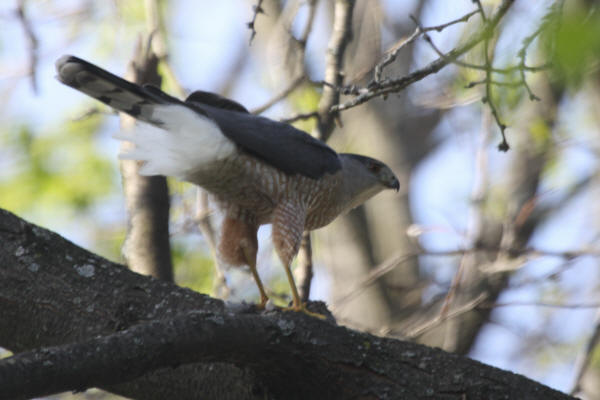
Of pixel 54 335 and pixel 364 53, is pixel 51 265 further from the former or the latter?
pixel 364 53

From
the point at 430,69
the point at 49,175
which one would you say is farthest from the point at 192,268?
the point at 430,69

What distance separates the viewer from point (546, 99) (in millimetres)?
7652

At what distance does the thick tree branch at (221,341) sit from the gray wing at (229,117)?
0.88 metres

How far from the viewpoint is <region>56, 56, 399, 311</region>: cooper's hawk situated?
14.5 feet

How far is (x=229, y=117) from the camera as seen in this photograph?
15.4ft

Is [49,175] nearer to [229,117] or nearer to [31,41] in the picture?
[31,41]

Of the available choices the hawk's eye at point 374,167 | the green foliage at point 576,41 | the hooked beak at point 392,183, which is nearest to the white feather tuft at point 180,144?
the hawk's eye at point 374,167

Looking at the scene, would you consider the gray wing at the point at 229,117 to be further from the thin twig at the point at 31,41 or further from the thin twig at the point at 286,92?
the thin twig at the point at 31,41

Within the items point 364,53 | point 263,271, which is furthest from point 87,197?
point 364,53

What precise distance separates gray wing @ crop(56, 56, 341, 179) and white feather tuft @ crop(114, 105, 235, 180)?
0.06 metres

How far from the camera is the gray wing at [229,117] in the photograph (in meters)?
3.91

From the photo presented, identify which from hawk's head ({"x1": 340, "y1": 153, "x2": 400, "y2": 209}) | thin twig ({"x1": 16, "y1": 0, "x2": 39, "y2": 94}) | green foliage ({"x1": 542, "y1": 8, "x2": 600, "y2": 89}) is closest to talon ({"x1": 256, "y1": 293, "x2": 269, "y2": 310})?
hawk's head ({"x1": 340, "y1": 153, "x2": 400, "y2": 209})

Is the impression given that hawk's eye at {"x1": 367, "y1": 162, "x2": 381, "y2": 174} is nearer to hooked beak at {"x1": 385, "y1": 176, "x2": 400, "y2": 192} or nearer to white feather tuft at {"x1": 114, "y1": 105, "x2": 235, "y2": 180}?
hooked beak at {"x1": 385, "y1": 176, "x2": 400, "y2": 192}

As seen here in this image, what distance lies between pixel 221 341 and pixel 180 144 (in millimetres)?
1900
